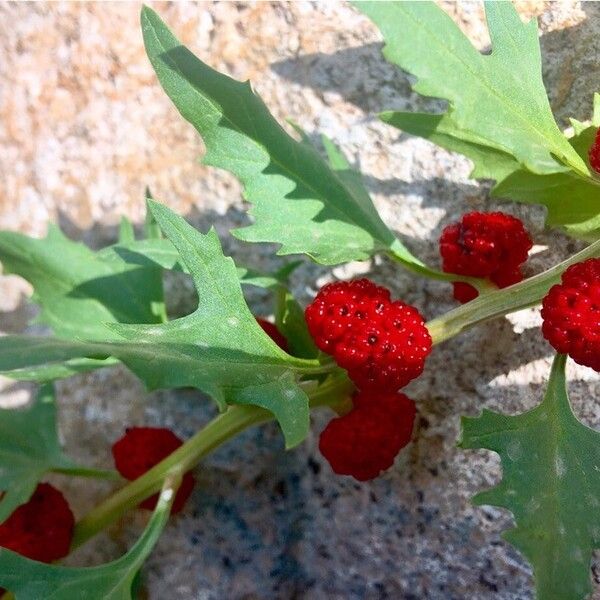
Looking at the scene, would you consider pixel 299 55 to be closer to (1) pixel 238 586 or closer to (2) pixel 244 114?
(2) pixel 244 114

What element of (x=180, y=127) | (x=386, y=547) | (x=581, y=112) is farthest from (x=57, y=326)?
(x=581, y=112)

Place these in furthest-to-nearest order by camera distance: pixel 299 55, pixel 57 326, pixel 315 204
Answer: pixel 299 55, pixel 57 326, pixel 315 204

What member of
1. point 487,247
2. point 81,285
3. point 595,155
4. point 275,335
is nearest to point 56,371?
point 81,285

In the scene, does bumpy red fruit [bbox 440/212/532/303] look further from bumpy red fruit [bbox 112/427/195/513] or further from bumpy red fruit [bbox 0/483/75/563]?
bumpy red fruit [bbox 0/483/75/563]

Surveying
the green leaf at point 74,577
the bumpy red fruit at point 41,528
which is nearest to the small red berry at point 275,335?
the green leaf at point 74,577

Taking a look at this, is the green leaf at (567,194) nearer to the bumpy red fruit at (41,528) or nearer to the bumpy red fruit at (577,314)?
the bumpy red fruit at (577,314)

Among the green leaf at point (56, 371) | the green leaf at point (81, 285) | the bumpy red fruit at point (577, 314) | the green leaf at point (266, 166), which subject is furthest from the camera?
the green leaf at point (81, 285)
